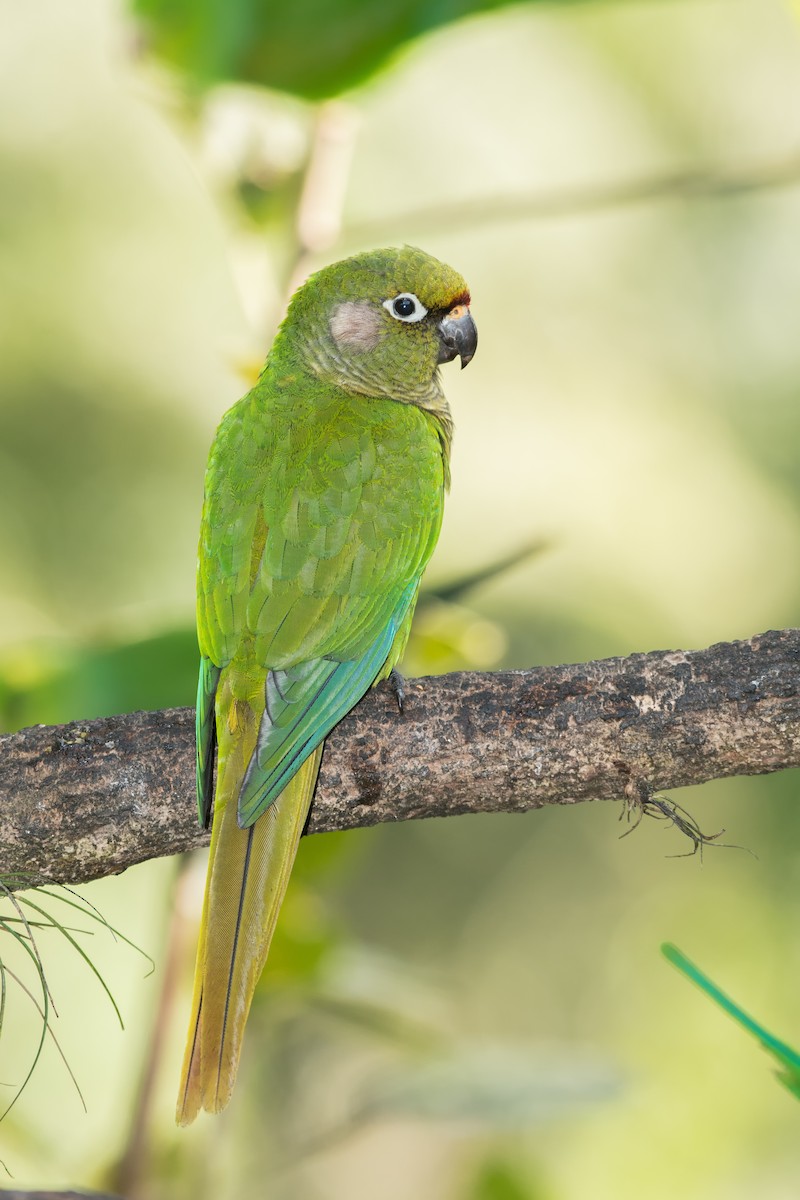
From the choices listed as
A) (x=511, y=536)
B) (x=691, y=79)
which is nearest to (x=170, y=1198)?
(x=511, y=536)

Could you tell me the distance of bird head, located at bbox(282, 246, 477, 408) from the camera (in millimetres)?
2766

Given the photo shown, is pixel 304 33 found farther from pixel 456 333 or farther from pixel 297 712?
pixel 297 712

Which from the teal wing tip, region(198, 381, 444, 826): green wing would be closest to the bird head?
region(198, 381, 444, 826): green wing

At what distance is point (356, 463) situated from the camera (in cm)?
245

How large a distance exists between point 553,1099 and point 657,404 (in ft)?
17.5

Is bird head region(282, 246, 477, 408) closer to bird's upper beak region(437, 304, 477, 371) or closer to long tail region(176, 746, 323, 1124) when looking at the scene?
bird's upper beak region(437, 304, 477, 371)

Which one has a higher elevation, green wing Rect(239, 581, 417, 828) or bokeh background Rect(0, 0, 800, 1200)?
green wing Rect(239, 581, 417, 828)

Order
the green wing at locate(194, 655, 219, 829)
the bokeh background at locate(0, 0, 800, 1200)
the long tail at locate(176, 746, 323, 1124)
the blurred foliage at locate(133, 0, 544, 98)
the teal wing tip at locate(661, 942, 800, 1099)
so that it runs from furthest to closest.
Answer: the bokeh background at locate(0, 0, 800, 1200) → the blurred foliage at locate(133, 0, 544, 98) → the green wing at locate(194, 655, 219, 829) → the long tail at locate(176, 746, 323, 1124) → the teal wing tip at locate(661, 942, 800, 1099)

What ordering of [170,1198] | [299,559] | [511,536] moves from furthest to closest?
[511,536] < [170,1198] < [299,559]

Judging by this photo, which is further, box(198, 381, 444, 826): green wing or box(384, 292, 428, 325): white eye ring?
box(384, 292, 428, 325): white eye ring

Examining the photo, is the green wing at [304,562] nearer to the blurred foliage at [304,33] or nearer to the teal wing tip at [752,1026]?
the blurred foliage at [304,33]

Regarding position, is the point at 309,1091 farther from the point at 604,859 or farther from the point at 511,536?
the point at 511,536

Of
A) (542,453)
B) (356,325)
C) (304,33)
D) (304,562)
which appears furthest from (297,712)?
(542,453)

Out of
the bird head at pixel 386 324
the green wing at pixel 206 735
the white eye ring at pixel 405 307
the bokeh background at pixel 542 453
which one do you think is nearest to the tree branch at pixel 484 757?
the green wing at pixel 206 735
